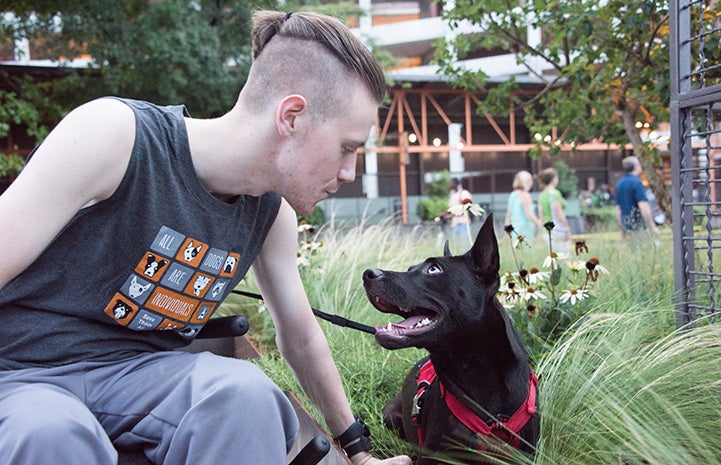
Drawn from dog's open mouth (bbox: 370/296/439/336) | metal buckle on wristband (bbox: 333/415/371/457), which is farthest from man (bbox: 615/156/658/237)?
metal buckle on wristband (bbox: 333/415/371/457)

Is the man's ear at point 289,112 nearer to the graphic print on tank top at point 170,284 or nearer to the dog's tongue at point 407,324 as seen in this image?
the graphic print on tank top at point 170,284

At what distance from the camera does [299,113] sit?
5.49ft

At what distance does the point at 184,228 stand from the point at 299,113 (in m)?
0.41

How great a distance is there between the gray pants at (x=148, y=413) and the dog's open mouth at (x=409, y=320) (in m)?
0.55

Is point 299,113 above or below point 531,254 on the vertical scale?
above

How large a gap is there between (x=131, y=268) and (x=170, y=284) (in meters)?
0.11

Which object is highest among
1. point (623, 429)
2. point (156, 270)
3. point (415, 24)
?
point (415, 24)

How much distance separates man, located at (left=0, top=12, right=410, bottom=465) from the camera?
4.54ft

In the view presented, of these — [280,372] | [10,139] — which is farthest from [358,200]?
[280,372]

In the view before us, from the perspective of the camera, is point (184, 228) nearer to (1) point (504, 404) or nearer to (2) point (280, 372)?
(1) point (504, 404)

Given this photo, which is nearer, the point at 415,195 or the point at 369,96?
the point at 369,96

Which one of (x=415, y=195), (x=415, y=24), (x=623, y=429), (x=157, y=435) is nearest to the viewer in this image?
(x=157, y=435)

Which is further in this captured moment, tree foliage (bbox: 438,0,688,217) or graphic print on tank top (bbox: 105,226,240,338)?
tree foliage (bbox: 438,0,688,217)

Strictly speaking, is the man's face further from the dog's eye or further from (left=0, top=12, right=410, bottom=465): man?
the dog's eye
